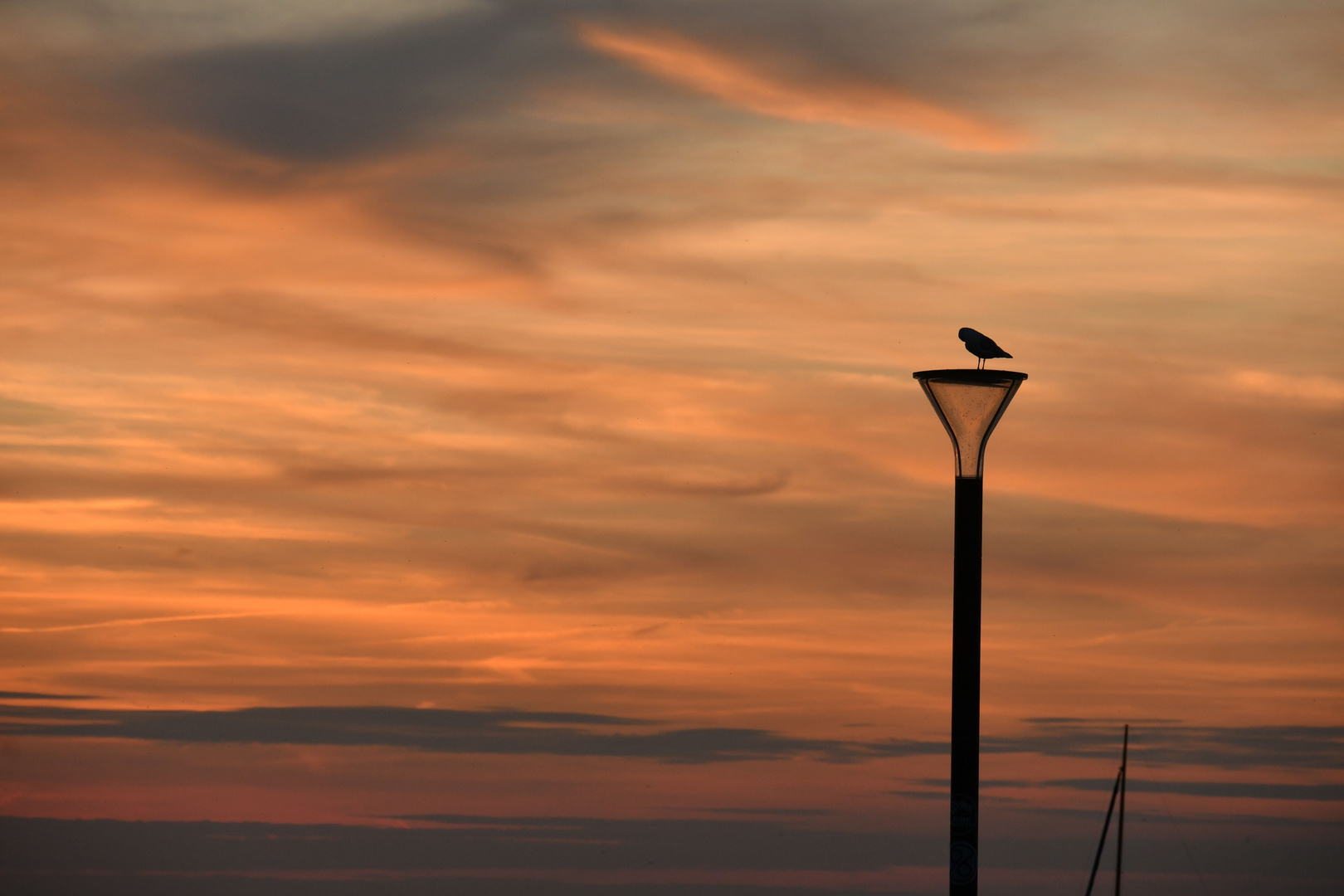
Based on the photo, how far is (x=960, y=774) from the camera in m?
12.8

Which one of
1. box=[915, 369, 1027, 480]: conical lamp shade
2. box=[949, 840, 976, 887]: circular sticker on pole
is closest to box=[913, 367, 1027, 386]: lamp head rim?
box=[915, 369, 1027, 480]: conical lamp shade

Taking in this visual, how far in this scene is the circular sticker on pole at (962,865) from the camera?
1274 centimetres

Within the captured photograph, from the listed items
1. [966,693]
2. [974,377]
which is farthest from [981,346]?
[966,693]

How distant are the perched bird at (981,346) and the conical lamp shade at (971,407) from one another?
0.64m

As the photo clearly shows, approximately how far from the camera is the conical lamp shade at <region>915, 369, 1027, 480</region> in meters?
13.6

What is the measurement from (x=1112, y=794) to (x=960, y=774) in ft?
138

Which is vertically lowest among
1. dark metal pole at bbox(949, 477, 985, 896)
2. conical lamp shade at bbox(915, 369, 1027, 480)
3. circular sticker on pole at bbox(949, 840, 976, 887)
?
circular sticker on pole at bbox(949, 840, 976, 887)

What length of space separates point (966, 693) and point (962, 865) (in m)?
1.38

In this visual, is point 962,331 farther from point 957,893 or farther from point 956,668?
point 957,893

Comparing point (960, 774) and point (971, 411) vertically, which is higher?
point (971, 411)

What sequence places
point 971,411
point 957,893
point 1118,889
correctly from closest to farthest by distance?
1. point 957,893
2. point 971,411
3. point 1118,889

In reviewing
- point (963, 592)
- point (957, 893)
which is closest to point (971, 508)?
point (963, 592)

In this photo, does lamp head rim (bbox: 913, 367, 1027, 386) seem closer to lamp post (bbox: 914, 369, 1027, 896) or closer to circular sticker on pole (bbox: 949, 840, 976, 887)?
lamp post (bbox: 914, 369, 1027, 896)

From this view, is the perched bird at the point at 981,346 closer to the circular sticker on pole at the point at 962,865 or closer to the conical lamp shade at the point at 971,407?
the conical lamp shade at the point at 971,407
